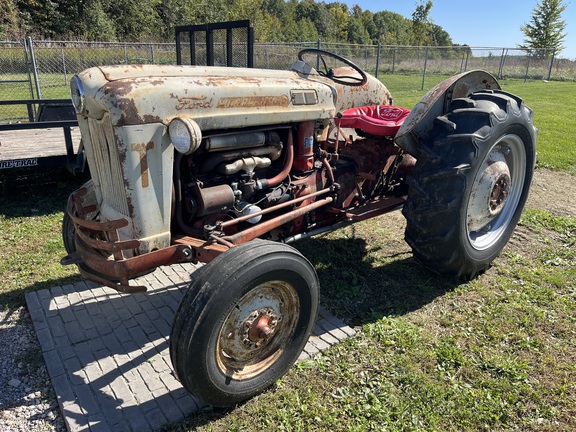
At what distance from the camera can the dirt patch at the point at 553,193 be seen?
5458 millimetres

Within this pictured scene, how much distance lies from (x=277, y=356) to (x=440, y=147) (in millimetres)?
1910

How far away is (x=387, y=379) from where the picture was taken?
2760 millimetres

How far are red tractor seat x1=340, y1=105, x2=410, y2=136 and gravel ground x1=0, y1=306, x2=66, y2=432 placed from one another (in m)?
2.91

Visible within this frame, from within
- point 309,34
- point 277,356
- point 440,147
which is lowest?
point 277,356

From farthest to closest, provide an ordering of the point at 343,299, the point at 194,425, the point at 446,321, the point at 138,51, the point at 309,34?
the point at 309,34 < the point at 138,51 < the point at 343,299 < the point at 446,321 < the point at 194,425

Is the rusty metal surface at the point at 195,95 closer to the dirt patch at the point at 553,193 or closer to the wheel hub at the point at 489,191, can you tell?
the wheel hub at the point at 489,191

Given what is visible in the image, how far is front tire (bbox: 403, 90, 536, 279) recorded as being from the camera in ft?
10.8

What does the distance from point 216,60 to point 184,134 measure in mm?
10621

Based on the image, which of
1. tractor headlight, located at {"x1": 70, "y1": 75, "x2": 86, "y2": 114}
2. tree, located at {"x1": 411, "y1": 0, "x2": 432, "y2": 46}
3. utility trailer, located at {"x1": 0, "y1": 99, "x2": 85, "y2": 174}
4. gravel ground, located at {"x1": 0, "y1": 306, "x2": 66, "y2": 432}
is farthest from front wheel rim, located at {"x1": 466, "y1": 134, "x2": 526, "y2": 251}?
tree, located at {"x1": 411, "y1": 0, "x2": 432, "y2": 46}

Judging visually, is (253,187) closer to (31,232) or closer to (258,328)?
(258,328)

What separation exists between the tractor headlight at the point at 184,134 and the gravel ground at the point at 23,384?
162cm

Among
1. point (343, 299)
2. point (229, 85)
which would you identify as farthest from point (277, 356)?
point (229, 85)

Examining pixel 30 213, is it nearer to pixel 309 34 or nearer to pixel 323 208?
pixel 323 208

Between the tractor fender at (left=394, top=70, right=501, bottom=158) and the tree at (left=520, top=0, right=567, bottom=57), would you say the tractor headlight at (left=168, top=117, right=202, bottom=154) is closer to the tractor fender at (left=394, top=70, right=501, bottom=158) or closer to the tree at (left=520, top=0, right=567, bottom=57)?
the tractor fender at (left=394, top=70, right=501, bottom=158)
